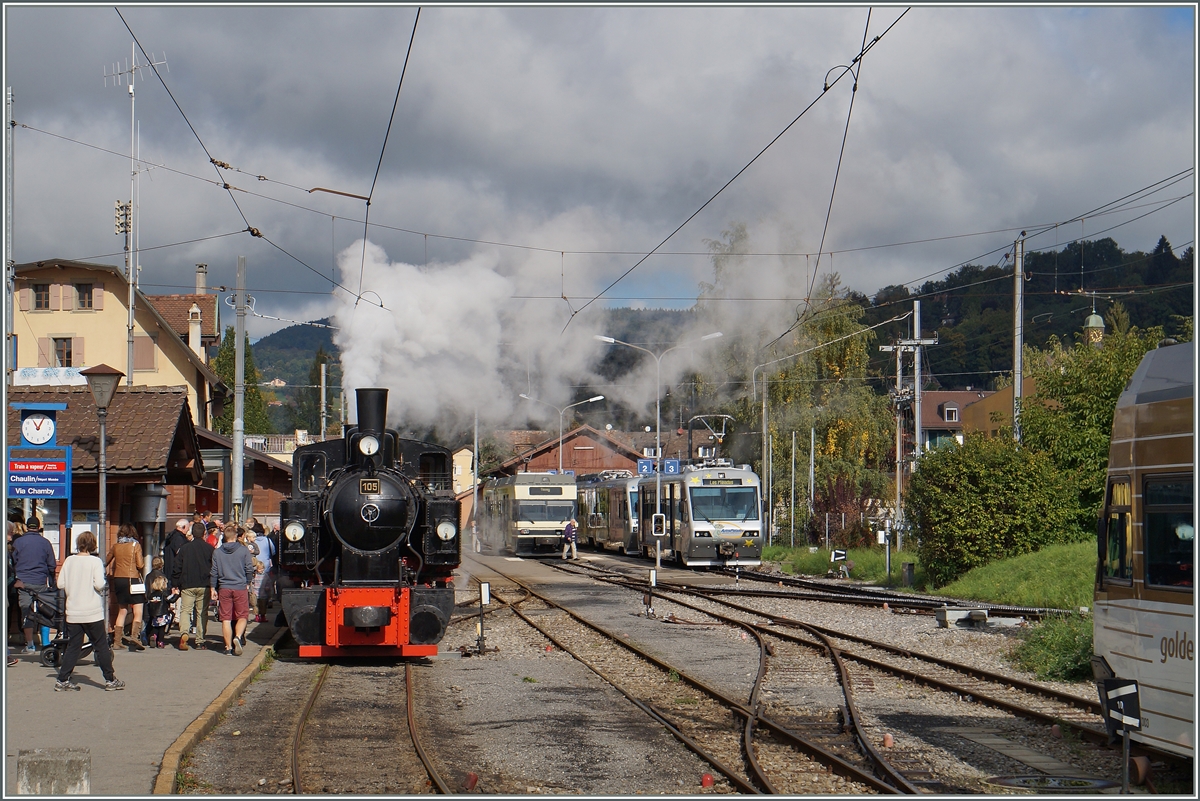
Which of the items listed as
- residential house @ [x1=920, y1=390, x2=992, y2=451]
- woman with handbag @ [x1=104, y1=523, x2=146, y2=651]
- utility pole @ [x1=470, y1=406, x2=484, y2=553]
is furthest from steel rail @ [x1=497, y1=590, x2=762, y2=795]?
residential house @ [x1=920, y1=390, x2=992, y2=451]

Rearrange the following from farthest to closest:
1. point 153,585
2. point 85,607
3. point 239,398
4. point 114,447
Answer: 1. point 239,398
2. point 114,447
3. point 153,585
4. point 85,607

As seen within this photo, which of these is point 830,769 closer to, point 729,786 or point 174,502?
point 729,786

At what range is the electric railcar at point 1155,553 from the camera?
7645mm

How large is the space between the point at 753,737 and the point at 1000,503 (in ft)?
54.5

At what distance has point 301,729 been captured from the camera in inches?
397

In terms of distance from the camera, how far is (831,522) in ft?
133

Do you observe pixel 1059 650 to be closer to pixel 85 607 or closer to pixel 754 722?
pixel 754 722

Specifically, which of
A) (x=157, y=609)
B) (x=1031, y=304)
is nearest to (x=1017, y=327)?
(x=157, y=609)

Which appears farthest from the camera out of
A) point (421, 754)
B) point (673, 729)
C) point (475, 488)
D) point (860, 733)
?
point (475, 488)

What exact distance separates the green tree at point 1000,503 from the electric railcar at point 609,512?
60.1 feet

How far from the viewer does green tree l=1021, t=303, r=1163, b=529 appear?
25688 mm

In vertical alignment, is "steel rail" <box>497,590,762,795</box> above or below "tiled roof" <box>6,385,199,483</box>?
below

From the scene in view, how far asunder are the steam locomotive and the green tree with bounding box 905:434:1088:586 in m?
13.8

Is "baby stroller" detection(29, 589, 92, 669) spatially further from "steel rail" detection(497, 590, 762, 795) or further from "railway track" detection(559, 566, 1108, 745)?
"railway track" detection(559, 566, 1108, 745)
